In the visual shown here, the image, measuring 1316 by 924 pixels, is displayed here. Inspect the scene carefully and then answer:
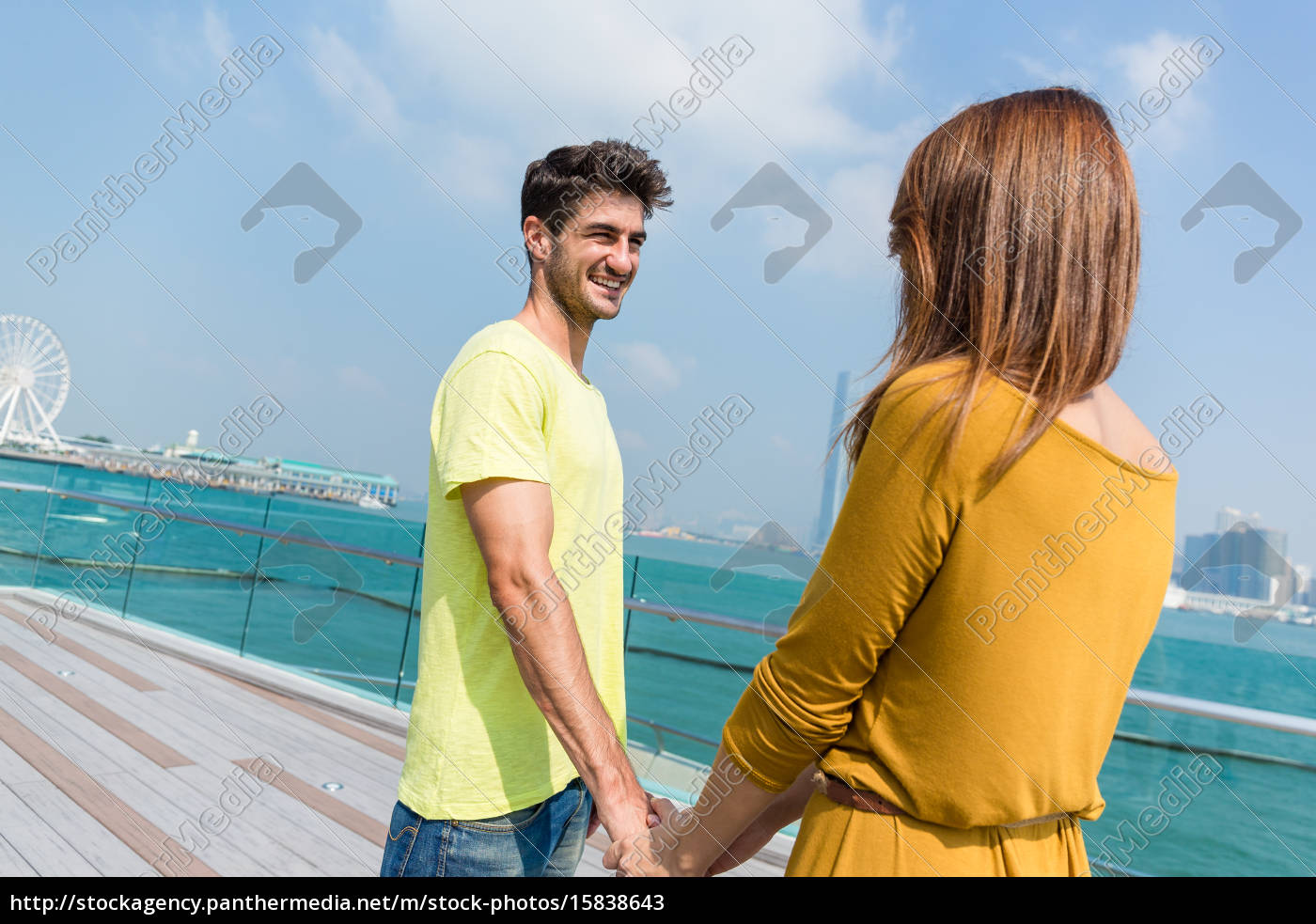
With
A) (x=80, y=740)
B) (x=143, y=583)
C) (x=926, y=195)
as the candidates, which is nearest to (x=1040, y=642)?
(x=926, y=195)

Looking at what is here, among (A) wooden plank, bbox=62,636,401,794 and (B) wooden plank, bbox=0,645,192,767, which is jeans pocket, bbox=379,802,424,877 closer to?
(A) wooden plank, bbox=62,636,401,794

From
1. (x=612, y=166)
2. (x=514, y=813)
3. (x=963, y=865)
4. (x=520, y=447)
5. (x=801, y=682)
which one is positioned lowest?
(x=514, y=813)

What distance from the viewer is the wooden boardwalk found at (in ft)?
7.93

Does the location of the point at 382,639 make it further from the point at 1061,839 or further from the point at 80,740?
the point at 1061,839

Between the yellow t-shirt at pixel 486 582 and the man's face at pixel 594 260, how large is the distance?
0.44 feet

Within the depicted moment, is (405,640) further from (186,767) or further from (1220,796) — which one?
(1220,796)

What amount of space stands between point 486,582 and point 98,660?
4673 mm

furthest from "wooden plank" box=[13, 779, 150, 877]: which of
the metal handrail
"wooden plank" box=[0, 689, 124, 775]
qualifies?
the metal handrail

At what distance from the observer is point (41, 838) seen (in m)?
2.38

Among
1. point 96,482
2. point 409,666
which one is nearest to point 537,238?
point 409,666

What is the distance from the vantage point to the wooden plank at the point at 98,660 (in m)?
4.11

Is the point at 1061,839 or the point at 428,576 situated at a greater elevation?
the point at 428,576

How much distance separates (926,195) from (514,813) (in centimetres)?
85

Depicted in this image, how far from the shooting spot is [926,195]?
724mm
